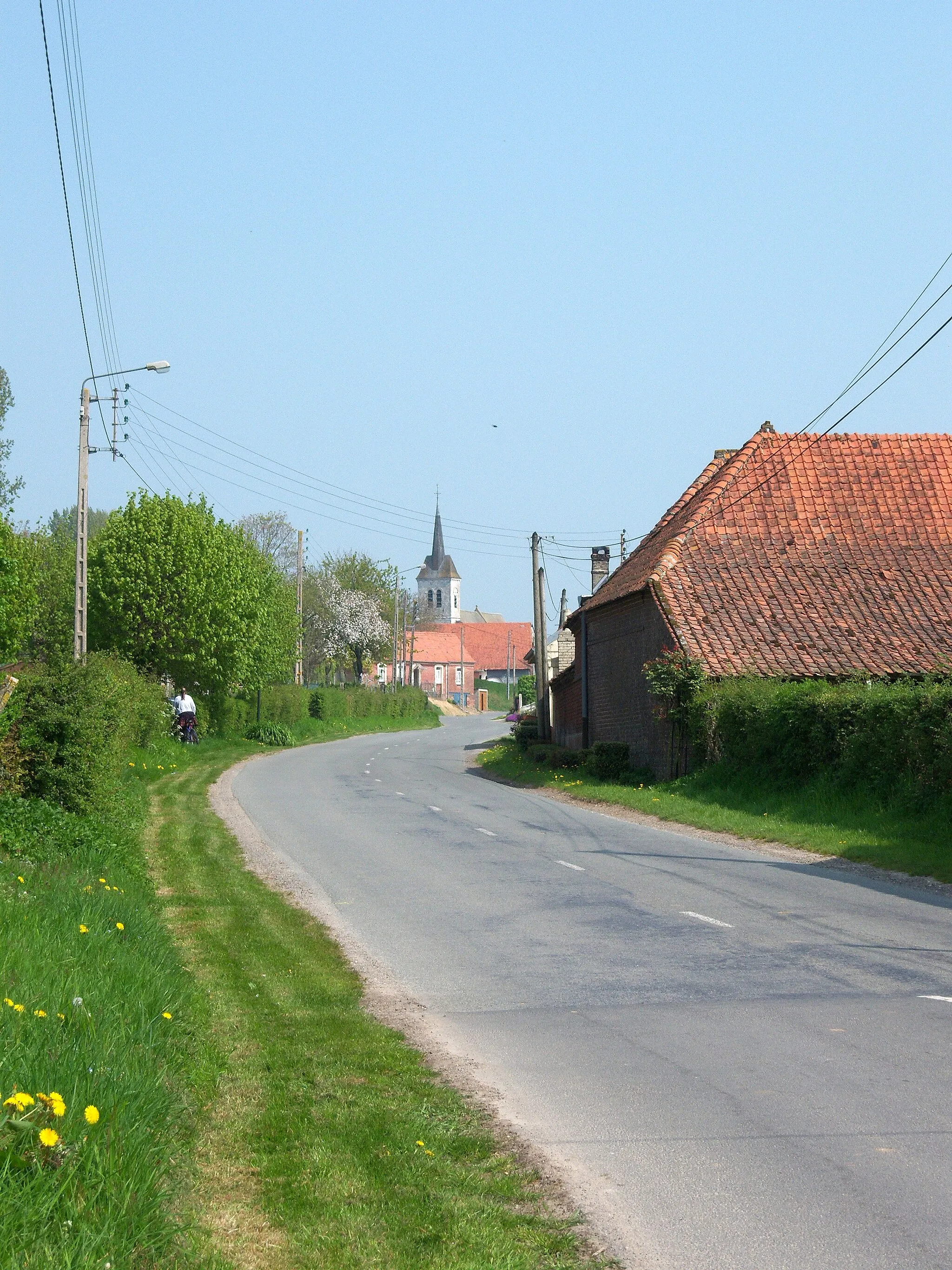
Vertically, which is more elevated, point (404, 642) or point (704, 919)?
point (404, 642)

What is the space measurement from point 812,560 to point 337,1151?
94.9 feet

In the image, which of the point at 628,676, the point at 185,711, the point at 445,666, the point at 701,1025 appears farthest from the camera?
the point at 445,666

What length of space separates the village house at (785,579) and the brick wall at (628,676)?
0.06m

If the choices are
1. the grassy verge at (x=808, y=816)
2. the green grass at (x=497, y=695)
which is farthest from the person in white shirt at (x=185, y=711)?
the green grass at (x=497, y=695)

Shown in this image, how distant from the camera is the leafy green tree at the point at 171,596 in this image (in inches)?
1697

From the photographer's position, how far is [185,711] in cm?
4247

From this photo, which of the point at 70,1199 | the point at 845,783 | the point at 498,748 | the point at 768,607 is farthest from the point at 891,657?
the point at 70,1199

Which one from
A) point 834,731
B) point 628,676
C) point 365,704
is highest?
point 628,676

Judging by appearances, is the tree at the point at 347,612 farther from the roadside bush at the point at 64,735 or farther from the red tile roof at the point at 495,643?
the roadside bush at the point at 64,735

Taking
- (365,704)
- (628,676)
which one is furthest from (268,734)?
(628,676)

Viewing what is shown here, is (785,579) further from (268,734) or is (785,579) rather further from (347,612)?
(347,612)

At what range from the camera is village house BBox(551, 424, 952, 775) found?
2941 centimetres

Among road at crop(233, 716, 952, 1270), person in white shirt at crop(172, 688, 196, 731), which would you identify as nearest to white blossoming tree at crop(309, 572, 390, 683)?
person in white shirt at crop(172, 688, 196, 731)

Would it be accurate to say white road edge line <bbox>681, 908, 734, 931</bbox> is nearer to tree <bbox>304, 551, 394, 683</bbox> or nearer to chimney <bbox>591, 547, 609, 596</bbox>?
chimney <bbox>591, 547, 609, 596</bbox>
